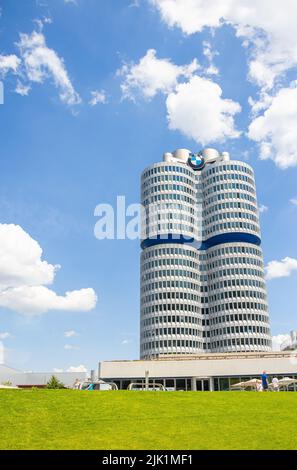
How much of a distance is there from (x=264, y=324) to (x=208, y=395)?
394 ft

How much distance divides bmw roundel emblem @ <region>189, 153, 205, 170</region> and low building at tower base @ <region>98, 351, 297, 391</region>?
309ft

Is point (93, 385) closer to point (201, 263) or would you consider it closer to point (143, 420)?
point (143, 420)

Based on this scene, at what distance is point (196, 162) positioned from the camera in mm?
178375

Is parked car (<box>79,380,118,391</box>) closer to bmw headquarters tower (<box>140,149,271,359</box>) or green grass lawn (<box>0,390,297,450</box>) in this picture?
green grass lawn (<box>0,390,297,450</box>)

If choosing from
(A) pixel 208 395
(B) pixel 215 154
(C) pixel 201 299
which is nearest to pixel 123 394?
(A) pixel 208 395

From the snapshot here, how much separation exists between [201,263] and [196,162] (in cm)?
4029

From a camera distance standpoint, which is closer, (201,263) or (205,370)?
(205,370)

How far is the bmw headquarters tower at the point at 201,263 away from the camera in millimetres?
145375

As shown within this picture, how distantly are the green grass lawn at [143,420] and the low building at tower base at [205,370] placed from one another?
2537 inches

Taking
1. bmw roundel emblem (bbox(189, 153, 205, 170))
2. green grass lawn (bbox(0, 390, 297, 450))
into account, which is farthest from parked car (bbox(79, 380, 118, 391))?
bmw roundel emblem (bbox(189, 153, 205, 170))

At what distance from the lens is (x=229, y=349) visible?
471 ft

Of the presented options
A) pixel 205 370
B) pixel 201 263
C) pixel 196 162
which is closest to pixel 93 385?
→ pixel 205 370

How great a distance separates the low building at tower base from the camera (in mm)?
93438
